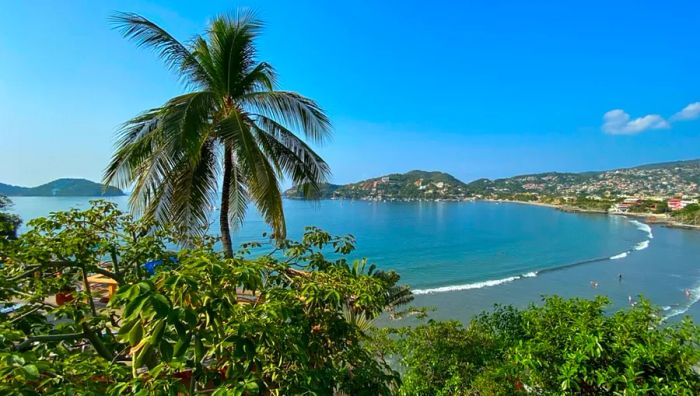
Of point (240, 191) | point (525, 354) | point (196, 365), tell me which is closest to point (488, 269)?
point (240, 191)

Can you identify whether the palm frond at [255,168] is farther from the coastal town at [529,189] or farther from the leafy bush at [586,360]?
the coastal town at [529,189]

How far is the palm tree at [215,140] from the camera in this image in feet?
18.1

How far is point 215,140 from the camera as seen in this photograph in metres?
6.30

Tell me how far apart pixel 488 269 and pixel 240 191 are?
31.4 m

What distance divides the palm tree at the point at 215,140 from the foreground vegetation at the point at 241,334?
210cm

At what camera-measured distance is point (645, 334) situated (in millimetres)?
2963

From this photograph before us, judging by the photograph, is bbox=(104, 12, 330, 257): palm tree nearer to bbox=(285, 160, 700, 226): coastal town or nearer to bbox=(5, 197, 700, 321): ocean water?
bbox=(5, 197, 700, 321): ocean water

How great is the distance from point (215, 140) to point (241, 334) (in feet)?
17.4

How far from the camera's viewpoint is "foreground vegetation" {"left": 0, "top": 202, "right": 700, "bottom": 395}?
1.46 meters

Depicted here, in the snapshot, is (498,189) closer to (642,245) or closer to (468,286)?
(642,245)

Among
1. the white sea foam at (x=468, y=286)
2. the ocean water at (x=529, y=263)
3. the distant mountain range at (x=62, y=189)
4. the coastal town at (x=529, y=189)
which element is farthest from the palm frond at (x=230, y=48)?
the coastal town at (x=529, y=189)

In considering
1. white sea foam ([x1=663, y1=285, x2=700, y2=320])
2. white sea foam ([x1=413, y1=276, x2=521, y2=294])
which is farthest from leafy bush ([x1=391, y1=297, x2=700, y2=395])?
white sea foam ([x1=663, y1=285, x2=700, y2=320])

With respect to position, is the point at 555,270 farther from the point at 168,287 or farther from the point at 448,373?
the point at 168,287

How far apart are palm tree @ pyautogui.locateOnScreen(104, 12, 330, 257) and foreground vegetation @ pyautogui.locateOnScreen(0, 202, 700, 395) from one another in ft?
6.89
